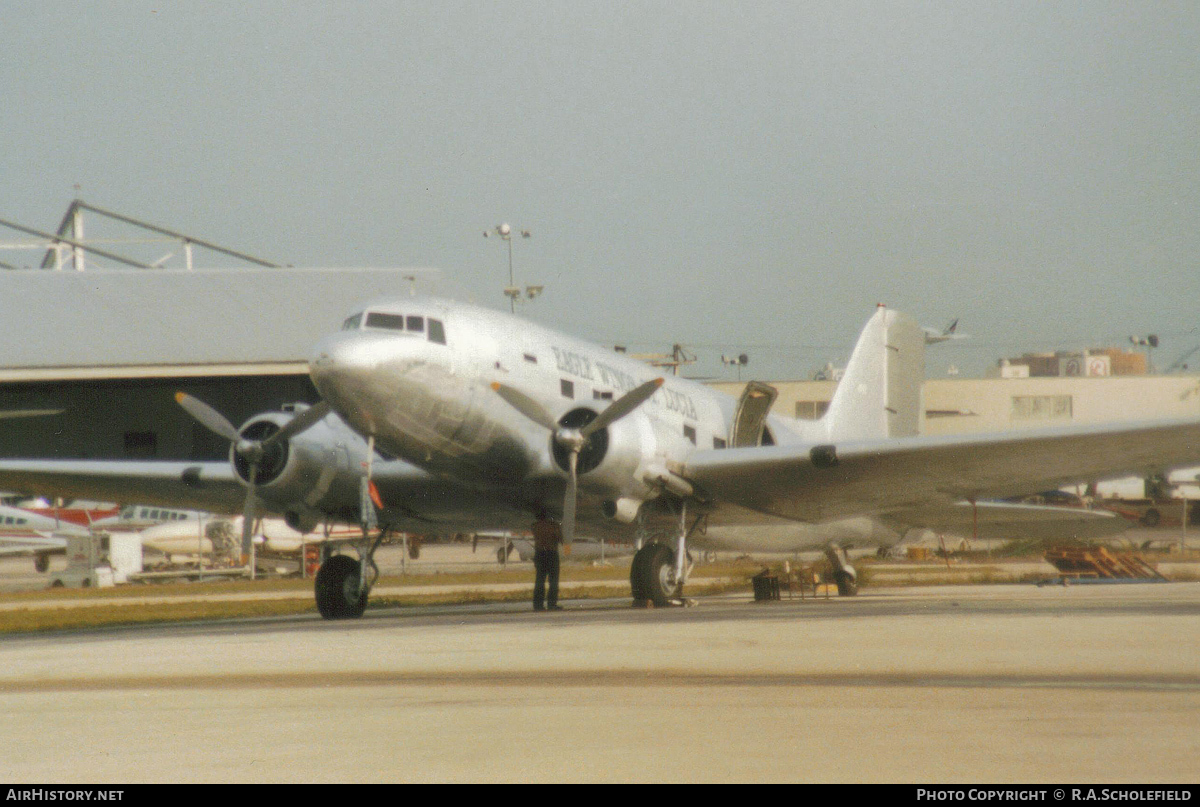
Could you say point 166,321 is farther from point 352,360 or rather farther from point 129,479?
point 352,360

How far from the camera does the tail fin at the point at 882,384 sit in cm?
2581

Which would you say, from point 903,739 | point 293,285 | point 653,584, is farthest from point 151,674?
point 293,285

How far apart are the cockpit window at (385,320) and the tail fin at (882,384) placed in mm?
10933

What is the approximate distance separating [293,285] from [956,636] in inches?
1424

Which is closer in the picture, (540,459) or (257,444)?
(540,459)

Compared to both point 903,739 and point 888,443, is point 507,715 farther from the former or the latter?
point 888,443

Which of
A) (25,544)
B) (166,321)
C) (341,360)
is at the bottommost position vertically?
(25,544)

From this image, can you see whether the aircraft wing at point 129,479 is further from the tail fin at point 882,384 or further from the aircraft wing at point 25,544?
the aircraft wing at point 25,544

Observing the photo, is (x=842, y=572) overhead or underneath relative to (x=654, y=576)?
underneath

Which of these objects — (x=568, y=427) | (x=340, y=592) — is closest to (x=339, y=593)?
(x=340, y=592)

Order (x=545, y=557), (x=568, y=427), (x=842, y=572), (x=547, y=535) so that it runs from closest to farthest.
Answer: (x=568, y=427) → (x=547, y=535) → (x=545, y=557) → (x=842, y=572)

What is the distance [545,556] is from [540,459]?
5.76 ft

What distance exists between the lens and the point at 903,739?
21.7 ft

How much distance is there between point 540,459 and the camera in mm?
18938
